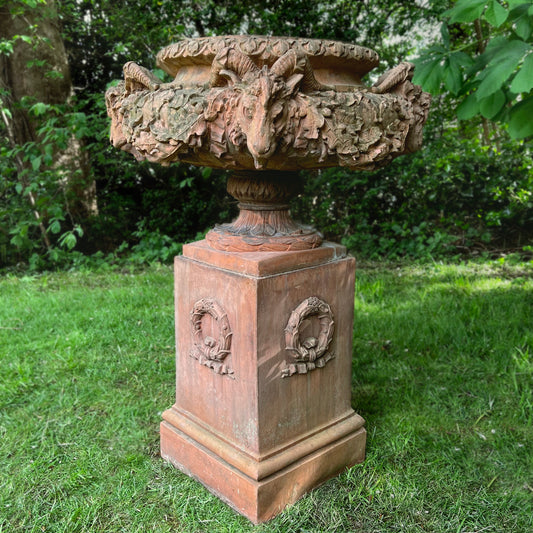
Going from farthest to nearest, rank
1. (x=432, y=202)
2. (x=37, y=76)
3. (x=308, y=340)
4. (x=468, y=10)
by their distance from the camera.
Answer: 1. (x=432, y=202)
2. (x=37, y=76)
3. (x=468, y=10)
4. (x=308, y=340)

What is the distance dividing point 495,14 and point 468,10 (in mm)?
126

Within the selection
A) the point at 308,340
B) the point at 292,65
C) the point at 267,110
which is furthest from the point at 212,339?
the point at 292,65

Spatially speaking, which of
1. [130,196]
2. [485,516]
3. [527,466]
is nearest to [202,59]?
[485,516]

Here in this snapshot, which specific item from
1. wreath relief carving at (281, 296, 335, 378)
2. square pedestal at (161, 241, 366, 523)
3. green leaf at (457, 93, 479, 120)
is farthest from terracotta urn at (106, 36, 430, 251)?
green leaf at (457, 93, 479, 120)

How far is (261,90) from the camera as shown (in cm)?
145

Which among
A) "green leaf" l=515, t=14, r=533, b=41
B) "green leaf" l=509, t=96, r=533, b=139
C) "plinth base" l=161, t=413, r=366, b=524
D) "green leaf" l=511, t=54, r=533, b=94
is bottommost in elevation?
"plinth base" l=161, t=413, r=366, b=524

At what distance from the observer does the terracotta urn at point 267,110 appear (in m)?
1.49

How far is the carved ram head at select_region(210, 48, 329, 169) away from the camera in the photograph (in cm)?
145

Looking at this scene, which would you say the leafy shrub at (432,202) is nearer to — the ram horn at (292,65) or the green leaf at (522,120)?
the green leaf at (522,120)

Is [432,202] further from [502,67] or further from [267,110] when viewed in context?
[267,110]

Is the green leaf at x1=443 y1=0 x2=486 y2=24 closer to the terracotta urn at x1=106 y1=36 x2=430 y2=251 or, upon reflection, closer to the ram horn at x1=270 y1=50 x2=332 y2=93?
the terracotta urn at x1=106 y1=36 x2=430 y2=251

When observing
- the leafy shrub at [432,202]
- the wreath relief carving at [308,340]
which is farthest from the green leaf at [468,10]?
the leafy shrub at [432,202]

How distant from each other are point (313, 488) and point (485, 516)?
0.63m

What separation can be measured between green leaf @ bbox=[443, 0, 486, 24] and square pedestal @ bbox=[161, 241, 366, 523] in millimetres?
1068
